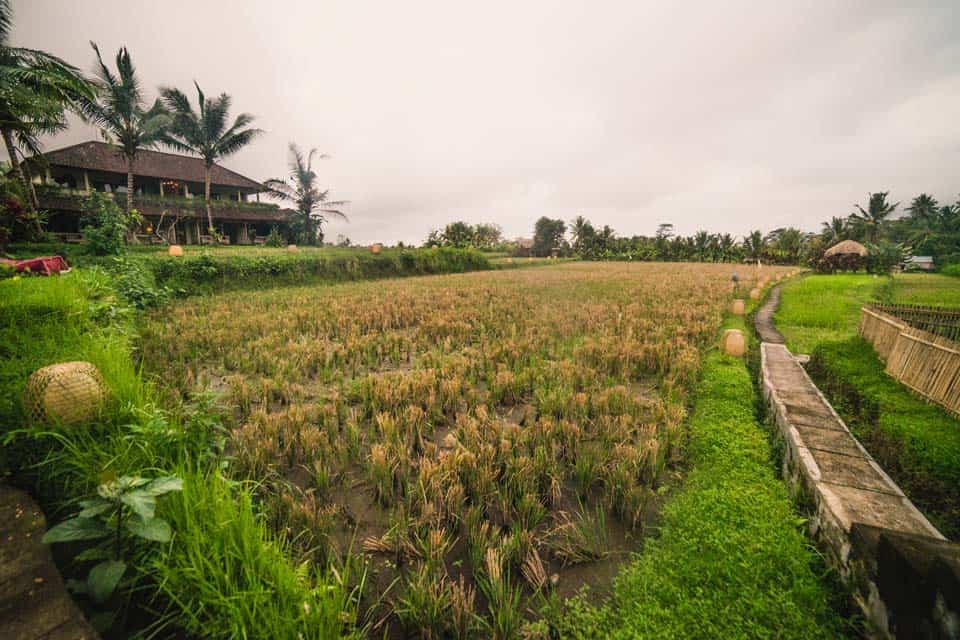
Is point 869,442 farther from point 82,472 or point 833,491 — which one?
point 82,472

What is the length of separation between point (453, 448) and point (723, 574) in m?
2.12

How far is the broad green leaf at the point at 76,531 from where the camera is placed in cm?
146

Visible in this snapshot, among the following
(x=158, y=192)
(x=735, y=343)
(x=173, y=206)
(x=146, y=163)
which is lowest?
(x=735, y=343)

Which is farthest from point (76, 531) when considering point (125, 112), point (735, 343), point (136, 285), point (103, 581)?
point (125, 112)

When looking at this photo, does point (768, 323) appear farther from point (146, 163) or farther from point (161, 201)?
point (146, 163)

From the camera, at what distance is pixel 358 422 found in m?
3.94

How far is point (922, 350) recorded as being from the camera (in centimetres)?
429

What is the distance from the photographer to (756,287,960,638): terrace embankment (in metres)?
1.57

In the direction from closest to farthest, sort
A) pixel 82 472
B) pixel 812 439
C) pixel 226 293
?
pixel 82 472 < pixel 812 439 < pixel 226 293

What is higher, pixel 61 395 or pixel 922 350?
pixel 61 395

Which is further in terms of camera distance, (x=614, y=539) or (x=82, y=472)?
(x=614, y=539)

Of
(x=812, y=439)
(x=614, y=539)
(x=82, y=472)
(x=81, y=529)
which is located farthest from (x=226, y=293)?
(x=812, y=439)

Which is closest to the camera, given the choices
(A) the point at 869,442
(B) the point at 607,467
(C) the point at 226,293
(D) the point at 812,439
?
(B) the point at 607,467

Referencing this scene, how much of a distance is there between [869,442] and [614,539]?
10.9ft
